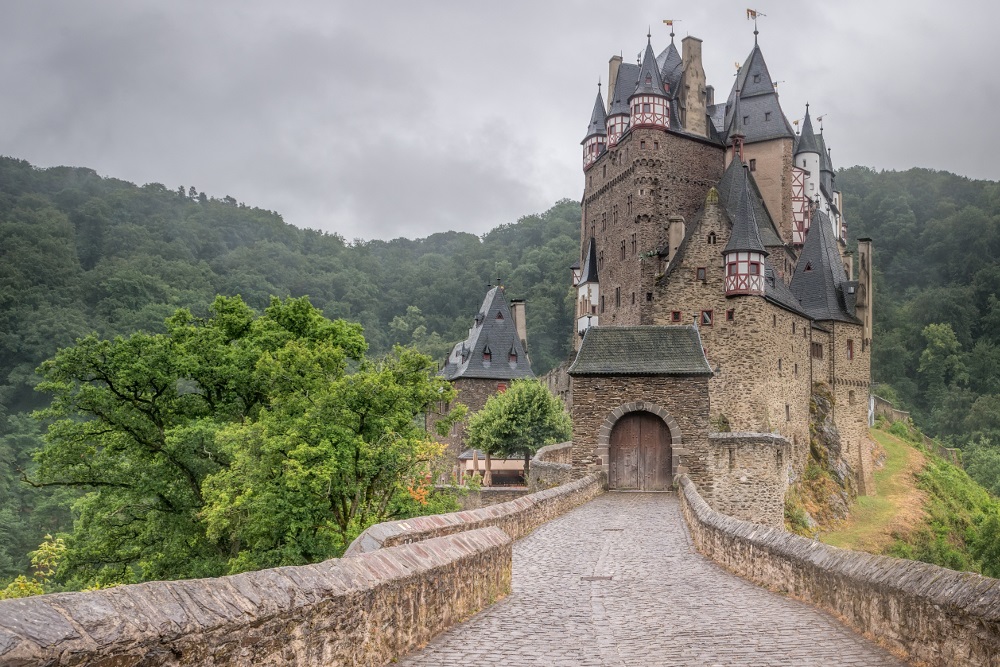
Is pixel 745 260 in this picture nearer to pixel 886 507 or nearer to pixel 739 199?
pixel 739 199

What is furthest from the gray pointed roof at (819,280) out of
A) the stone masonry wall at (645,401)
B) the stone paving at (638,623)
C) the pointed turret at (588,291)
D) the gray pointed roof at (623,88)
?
the stone paving at (638,623)

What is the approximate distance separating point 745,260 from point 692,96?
48.4 ft

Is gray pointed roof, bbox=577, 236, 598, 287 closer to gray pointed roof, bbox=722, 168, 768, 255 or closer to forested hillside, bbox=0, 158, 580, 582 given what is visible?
gray pointed roof, bbox=722, 168, 768, 255

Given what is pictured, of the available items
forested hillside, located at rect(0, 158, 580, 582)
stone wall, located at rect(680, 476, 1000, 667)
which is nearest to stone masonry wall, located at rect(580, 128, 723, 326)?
forested hillside, located at rect(0, 158, 580, 582)

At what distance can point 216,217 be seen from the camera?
4857 inches

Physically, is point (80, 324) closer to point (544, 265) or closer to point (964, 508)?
point (544, 265)

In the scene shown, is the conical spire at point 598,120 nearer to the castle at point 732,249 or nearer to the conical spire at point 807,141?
the castle at point 732,249

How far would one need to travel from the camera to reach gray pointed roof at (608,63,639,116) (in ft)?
173

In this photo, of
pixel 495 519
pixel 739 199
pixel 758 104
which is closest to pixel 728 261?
pixel 739 199

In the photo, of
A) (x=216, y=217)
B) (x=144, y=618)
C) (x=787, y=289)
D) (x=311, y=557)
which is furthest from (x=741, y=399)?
(x=216, y=217)

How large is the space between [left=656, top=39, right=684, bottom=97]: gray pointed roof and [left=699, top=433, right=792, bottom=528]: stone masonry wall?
28.6 metres

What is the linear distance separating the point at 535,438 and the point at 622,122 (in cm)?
1889

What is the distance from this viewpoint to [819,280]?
49.0 meters

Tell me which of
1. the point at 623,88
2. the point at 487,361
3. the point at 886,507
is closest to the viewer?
the point at 886,507
